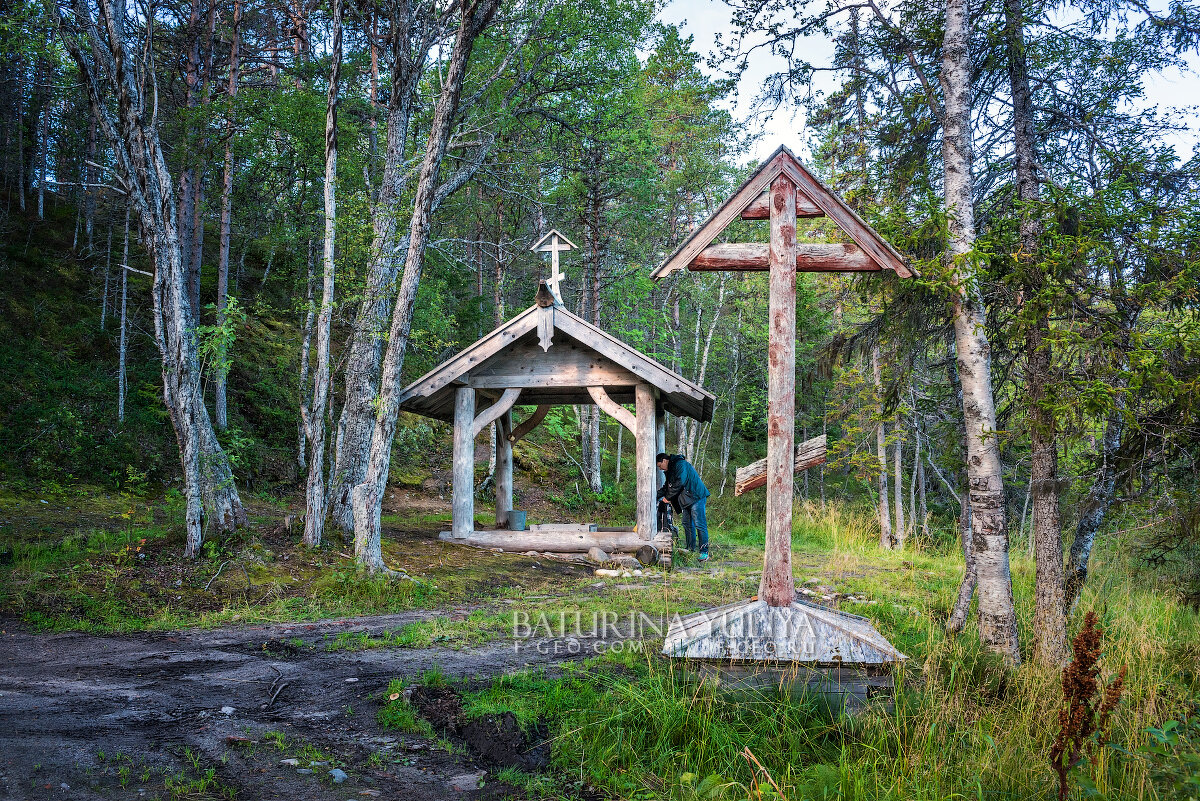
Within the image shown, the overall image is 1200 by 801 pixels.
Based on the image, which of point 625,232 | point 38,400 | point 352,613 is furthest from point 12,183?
point 352,613

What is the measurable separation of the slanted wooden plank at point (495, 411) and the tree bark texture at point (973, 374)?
7514 millimetres

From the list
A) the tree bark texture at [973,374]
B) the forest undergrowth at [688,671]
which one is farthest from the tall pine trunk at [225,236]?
the tree bark texture at [973,374]

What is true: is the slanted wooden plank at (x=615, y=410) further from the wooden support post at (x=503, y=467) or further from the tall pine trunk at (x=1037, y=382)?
the tall pine trunk at (x=1037, y=382)

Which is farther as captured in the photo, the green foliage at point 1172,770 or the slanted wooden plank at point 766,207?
the slanted wooden plank at point 766,207

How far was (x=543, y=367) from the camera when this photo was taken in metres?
11.9

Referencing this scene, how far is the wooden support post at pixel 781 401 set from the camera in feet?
14.7

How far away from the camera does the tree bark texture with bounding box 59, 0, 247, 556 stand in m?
8.08

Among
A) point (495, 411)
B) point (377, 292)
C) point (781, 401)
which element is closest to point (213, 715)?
point (781, 401)


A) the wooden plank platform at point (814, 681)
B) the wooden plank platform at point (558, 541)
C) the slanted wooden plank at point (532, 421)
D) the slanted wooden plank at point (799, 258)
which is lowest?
the wooden plank platform at point (558, 541)

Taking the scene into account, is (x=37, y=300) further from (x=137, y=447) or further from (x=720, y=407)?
(x=720, y=407)

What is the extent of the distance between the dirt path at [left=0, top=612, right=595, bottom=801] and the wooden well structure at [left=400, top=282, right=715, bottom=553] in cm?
550

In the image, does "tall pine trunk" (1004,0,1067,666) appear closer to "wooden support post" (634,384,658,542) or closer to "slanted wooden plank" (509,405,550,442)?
"wooden support post" (634,384,658,542)

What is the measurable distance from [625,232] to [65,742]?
21994 millimetres

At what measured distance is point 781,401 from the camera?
4.72m
